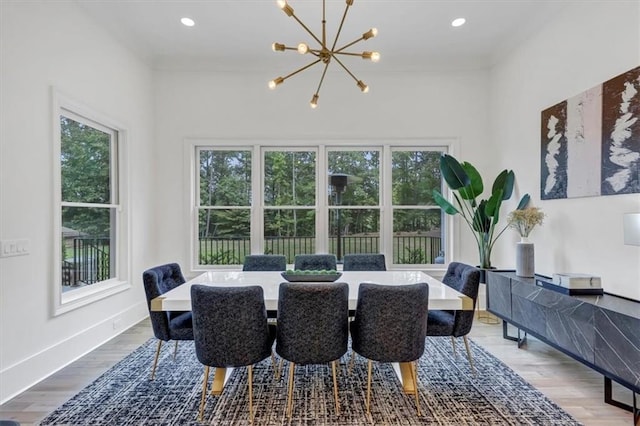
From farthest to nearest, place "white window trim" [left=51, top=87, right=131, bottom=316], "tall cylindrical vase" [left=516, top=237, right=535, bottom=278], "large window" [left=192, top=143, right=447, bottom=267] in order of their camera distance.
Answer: "large window" [left=192, top=143, right=447, bottom=267] → "tall cylindrical vase" [left=516, top=237, right=535, bottom=278] → "white window trim" [left=51, top=87, right=131, bottom=316]

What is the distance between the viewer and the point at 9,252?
2.41 m

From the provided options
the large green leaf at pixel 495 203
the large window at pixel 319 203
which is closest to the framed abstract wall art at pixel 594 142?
the large green leaf at pixel 495 203

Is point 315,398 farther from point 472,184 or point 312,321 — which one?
point 472,184

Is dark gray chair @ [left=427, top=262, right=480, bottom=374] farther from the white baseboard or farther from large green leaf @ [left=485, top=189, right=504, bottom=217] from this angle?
the white baseboard

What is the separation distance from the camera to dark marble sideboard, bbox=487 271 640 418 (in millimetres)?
1998

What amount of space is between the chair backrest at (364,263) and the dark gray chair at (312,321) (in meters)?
1.42

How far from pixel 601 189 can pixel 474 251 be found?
6.59 ft

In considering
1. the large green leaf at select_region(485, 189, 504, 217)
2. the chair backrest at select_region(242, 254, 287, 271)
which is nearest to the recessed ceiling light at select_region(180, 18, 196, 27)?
the chair backrest at select_region(242, 254, 287, 271)

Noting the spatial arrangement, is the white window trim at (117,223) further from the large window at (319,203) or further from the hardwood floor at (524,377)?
the large window at (319,203)

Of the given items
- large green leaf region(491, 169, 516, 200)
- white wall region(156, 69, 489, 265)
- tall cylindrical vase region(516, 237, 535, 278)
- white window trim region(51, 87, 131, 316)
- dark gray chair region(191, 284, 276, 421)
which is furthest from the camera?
white wall region(156, 69, 489, 265)

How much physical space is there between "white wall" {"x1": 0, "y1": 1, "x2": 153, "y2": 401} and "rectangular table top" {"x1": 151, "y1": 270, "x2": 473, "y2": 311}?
1187 millimetres

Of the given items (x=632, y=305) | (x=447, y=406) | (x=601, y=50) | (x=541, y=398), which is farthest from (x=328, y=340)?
(x=601, y=50)

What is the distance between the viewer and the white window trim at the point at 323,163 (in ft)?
15.0

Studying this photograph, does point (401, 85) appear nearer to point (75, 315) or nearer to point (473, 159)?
point (473, 159)
